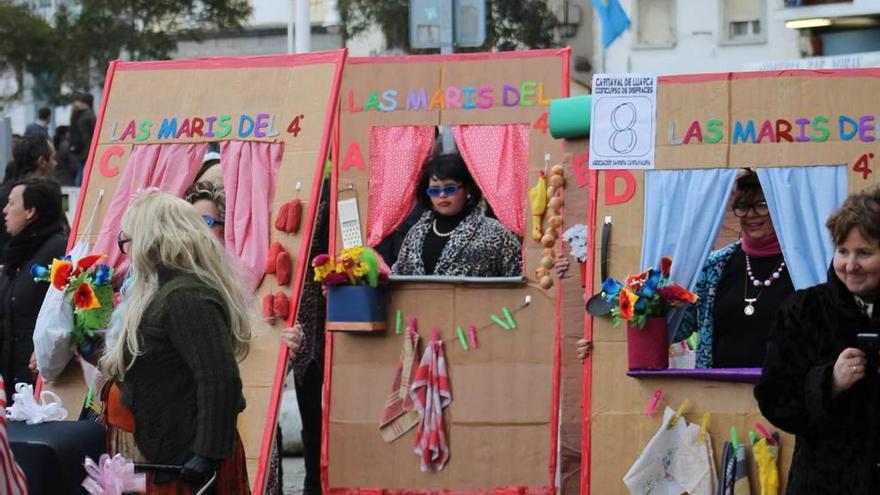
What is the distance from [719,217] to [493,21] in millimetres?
24005

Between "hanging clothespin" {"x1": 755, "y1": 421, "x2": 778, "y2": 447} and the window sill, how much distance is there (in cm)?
20

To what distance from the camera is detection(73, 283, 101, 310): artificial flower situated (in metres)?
7.84

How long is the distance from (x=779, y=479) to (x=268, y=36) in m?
30.8

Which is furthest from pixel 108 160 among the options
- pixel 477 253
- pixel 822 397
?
pixel 822 397

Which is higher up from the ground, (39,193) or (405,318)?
(39,193)

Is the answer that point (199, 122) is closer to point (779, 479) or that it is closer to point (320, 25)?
point (779, 479)

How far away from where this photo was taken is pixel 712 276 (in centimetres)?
777

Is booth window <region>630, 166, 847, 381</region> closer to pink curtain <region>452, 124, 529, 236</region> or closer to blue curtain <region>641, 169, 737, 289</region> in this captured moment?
blue curtain <region>641, 169, 737, 289</region>

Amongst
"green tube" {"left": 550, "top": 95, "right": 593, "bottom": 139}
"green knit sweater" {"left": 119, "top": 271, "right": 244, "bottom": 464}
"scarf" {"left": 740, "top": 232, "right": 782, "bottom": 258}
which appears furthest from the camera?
"green tube" {"left": 550, "top": 95, "right": 593, "bottom": 139}

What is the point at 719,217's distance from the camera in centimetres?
771

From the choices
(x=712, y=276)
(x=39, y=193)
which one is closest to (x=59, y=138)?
(x=39, y=193)

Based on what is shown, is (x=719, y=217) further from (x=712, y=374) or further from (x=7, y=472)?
(x=7, y=472)

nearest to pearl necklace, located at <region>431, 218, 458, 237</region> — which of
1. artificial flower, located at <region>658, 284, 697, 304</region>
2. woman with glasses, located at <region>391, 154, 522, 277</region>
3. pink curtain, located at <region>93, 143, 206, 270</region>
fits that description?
woman with glasses, located at <region>391, 154, 522, 277</region>

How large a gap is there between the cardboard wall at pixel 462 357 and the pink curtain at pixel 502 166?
0.20ft
